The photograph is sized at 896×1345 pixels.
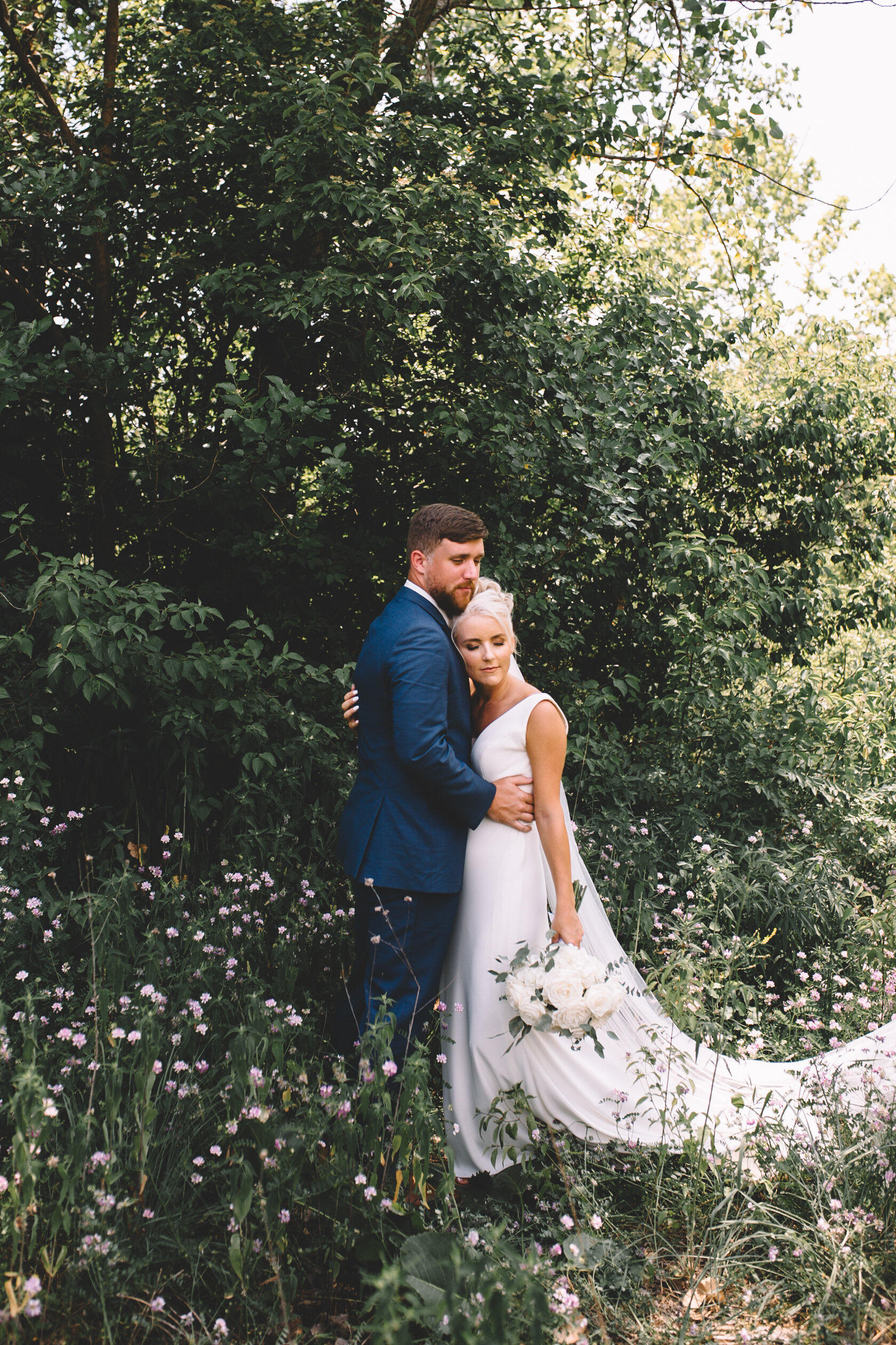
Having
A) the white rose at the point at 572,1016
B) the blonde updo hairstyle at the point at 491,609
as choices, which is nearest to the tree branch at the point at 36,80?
the blonde updo hairstyle at the point at 491,609

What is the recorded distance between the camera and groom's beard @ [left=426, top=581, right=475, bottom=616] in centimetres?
308

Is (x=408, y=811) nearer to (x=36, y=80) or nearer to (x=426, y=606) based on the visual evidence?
(x=426, y=606)

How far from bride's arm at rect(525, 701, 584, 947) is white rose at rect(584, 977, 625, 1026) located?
0.34m

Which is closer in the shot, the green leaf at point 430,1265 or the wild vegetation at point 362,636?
the green leaf at point 430,1265

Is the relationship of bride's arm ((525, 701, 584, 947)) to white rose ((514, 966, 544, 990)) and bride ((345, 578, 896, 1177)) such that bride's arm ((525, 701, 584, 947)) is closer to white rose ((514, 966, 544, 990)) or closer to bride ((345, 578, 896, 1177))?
bride ((345, 578, 896, 1177))

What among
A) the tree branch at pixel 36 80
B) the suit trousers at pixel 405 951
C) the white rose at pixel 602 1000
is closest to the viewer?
the white rose at pixel 602 1000

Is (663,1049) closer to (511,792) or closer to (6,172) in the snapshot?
(511,792)

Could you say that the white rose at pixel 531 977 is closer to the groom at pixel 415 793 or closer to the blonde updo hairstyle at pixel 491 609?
the groom at pixel 415 793

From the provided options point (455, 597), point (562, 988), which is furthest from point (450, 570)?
point (562, 988)

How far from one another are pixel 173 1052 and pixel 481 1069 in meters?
0.95

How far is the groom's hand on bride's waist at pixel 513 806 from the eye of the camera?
3.03 metres

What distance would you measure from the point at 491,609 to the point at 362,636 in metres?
2.53

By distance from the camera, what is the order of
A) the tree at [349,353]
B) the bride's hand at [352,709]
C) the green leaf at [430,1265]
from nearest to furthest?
the green leaf at [430,1265]
the bride's hand at [352,709]
the tree at [349,353]

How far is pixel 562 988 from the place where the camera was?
8.54 feet
